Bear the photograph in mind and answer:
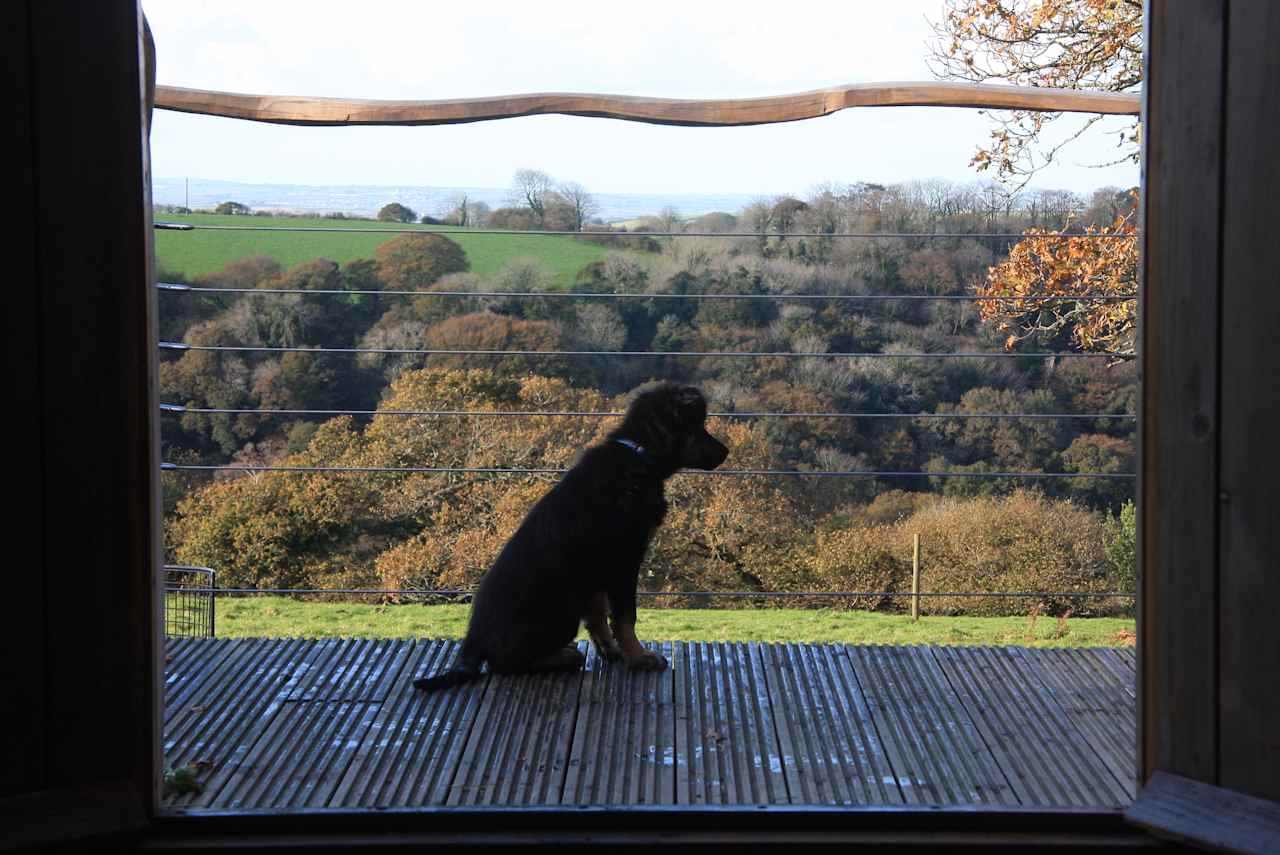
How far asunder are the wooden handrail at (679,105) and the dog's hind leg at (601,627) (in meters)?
1.20

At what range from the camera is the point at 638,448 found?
278 cm

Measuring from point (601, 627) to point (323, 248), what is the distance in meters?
5.36

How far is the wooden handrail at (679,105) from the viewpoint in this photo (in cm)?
272

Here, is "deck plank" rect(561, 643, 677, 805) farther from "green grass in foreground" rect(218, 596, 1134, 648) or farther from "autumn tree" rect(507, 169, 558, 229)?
"autumn tree" rect(507, 169, 558, 229)

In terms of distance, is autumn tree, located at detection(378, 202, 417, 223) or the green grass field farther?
autumn tree, located at detection(378, 202, 417, 223)

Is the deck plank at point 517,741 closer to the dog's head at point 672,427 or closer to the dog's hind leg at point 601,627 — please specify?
the dog's hind leg at point 601,627

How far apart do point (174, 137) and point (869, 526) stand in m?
5.44

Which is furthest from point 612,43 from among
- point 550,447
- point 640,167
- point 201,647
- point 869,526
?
point 201,647

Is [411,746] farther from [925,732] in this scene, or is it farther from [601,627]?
[925,732]

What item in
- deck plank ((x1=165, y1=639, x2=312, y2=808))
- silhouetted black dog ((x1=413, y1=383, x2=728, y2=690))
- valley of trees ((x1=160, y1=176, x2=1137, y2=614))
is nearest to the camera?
deck plank ((x1=165, y1=639, x2=312, y2=808))

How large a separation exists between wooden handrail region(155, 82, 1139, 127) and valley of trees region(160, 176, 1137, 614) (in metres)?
3.39

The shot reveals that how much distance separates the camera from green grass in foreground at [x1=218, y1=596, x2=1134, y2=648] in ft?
17.4

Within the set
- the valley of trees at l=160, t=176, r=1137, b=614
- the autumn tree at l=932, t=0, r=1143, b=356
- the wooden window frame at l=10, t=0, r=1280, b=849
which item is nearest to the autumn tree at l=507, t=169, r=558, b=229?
the valley of trees at l=160, t=176, r=1137, b=614

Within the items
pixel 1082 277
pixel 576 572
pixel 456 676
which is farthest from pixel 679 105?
pixel 1082 277
